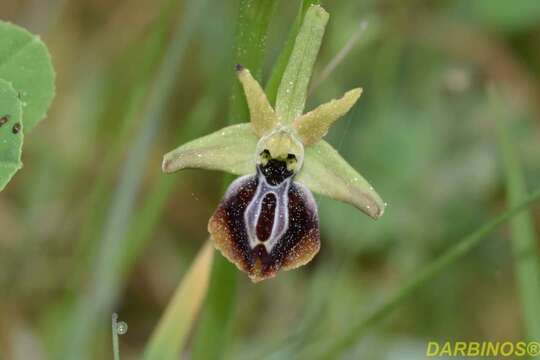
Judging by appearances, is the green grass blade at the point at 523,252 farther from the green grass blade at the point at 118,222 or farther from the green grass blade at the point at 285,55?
the green grass blade at the point at 118,222

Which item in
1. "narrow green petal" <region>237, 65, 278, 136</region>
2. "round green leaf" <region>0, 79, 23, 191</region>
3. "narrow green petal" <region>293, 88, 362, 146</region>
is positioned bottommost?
"round green leaf" <region>0, 79, 23, 191</region>

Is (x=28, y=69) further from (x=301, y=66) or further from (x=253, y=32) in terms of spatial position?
(x=301, y=66)

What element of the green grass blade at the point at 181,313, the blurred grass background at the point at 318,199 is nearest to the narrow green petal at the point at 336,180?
the green grass blade at the point at 181,313

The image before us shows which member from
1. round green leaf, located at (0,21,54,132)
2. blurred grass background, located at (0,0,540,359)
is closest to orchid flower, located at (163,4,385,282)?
round green leaf, located at (0,21,54,132)

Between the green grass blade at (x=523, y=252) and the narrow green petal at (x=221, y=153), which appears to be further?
the green grass blade at (x=523, y=252)

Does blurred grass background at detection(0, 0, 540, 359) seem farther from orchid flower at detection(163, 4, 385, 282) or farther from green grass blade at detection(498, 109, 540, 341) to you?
orchid flower at detection(163, 4, 385, 282)

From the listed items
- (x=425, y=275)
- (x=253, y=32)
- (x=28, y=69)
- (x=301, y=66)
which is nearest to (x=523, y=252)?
(x=425, y=275)

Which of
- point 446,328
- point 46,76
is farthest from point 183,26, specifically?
point 446,328

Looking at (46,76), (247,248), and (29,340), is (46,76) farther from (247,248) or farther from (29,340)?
(29,340)
